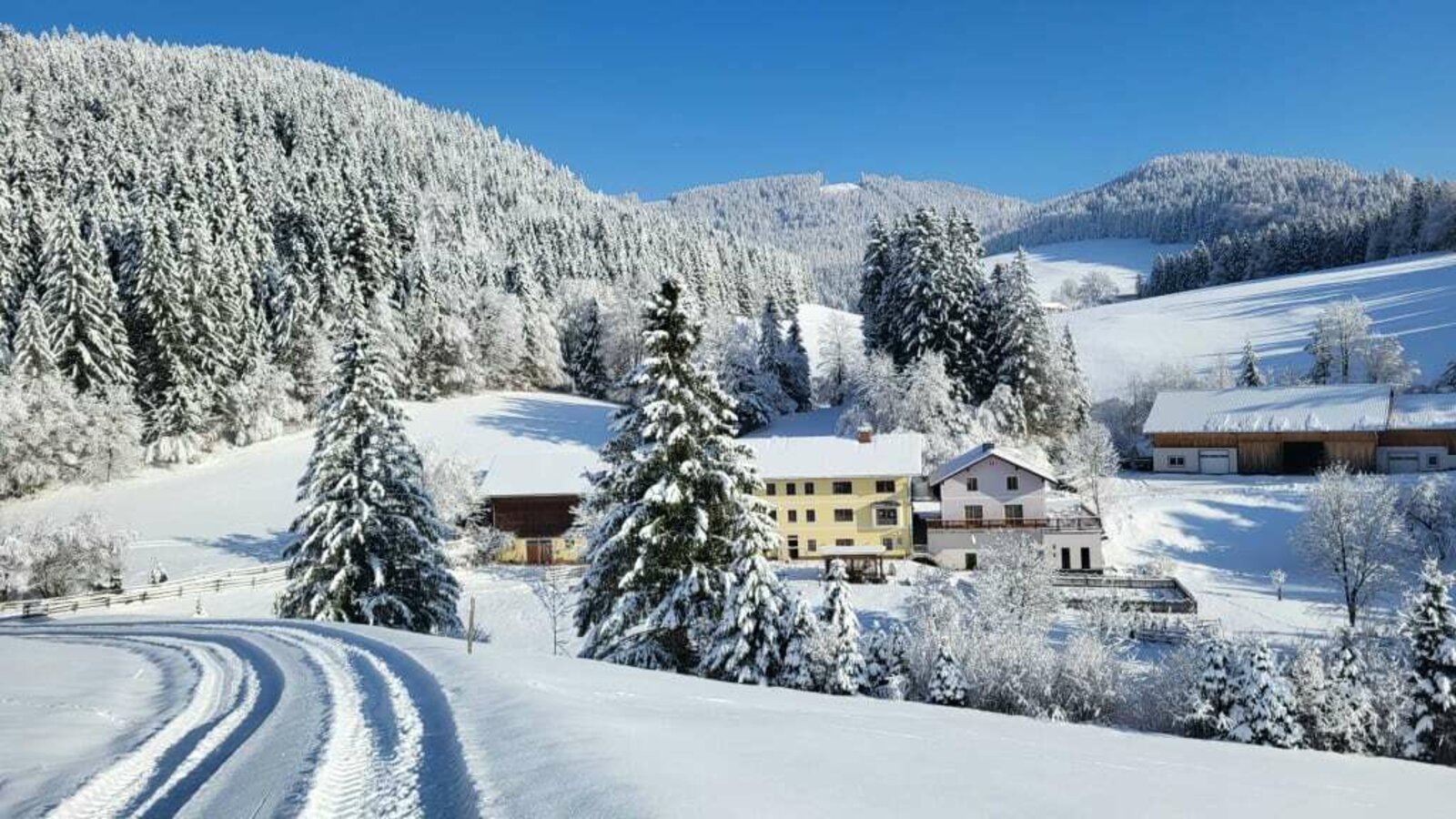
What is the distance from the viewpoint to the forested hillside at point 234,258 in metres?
56.0

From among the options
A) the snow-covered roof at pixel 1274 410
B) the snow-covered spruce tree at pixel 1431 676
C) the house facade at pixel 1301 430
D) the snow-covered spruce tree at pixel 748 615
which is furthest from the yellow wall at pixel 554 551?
the house facade at pixel 1301 430

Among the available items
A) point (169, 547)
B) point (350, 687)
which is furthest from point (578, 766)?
point (169, 547)

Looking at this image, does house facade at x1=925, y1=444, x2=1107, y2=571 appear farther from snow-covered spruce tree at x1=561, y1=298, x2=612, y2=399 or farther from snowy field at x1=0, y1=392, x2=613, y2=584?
snow-covered spruce tree at x1=561, y1=298, x2=612, y2=399

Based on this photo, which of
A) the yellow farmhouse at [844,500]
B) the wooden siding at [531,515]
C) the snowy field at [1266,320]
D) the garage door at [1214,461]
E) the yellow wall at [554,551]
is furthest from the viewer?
the snowy field at [1266,320]

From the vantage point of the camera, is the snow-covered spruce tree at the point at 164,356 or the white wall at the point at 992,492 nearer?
the white wall at the point at 992,492

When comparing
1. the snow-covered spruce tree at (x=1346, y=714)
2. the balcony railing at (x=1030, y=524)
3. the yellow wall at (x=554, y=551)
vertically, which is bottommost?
the snow-covered spruce tree at (x=1346, y=714)

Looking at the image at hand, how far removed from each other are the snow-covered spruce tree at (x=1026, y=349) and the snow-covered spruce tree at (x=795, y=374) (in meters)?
22.2

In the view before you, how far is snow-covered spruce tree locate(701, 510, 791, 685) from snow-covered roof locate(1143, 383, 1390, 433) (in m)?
53.1

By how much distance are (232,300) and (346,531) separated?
49.4 meters

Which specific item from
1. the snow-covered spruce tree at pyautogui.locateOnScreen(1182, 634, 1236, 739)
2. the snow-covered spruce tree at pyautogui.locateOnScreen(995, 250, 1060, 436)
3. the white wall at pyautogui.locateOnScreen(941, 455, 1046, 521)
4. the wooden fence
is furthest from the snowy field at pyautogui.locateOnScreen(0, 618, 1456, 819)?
the snow-covered spruce tree at pyautogui.locateOnScreen(995, 250, 1060, 436)

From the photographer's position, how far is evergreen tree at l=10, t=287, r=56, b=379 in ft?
173

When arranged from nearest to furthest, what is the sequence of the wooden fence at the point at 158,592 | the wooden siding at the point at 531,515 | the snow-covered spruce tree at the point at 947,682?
the snow-covered spruce tree at the point at 947,682, the wooden fence at the point at 158,592, the wooden siding at the point at 531,515

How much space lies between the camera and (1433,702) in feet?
70.9

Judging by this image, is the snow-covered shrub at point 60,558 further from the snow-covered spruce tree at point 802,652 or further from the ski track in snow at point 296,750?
the snow-covered spruce tree at point 802,652
